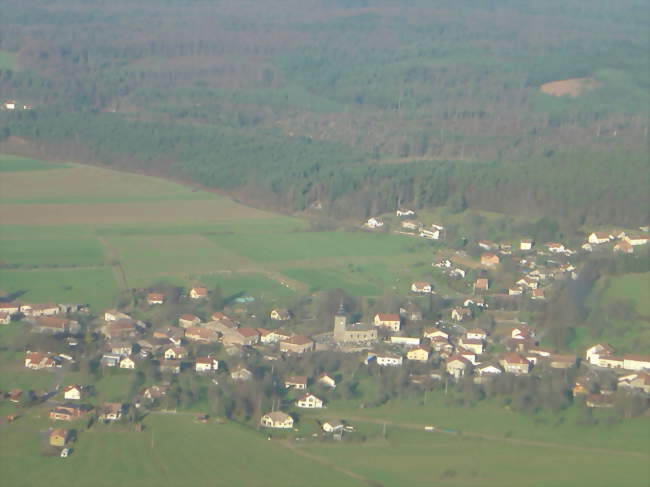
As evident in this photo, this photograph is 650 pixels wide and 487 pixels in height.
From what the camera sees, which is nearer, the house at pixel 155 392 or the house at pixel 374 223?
the house at pixel 155 392

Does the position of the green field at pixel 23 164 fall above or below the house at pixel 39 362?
below

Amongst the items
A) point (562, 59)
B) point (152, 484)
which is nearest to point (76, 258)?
point (152, 484)

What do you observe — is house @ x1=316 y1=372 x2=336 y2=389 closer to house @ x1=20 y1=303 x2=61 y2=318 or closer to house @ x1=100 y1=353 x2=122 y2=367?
house @ x1=100 y1=353 x2=122 y2=367

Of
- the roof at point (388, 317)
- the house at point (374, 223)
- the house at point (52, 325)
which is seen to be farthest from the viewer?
the house at point (374, 223)

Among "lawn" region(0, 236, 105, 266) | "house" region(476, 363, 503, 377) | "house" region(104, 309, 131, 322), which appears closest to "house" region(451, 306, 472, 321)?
"house" region(476, 363, 503, 377)

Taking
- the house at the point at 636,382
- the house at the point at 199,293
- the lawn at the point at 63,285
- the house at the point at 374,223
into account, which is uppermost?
the house at the point at 636,382

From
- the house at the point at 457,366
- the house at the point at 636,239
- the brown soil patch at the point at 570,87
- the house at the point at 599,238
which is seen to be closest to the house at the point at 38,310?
the house at the point at 457,366

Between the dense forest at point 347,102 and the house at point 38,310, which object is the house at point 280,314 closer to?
the house at point 38,310
